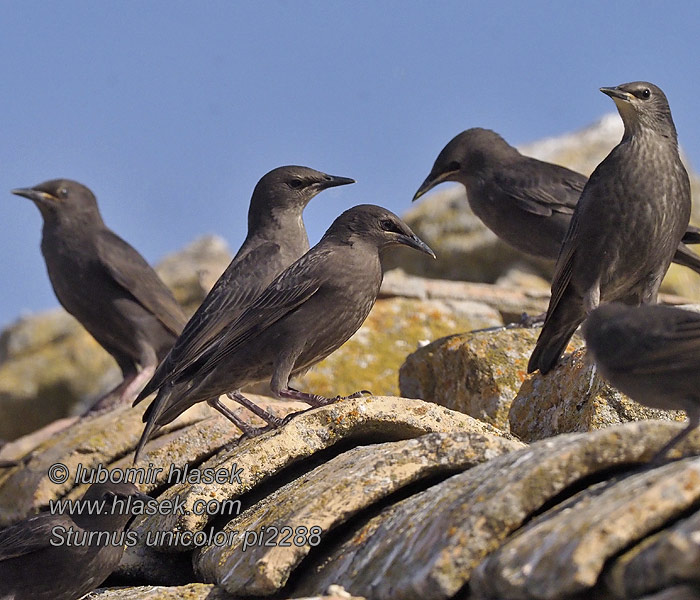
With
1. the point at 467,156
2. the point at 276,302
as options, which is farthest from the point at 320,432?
the point at 467,156

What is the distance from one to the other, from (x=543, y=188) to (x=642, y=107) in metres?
2.44

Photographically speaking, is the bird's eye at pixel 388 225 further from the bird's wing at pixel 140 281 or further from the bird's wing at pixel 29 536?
the bird's wing at pixel 140 281

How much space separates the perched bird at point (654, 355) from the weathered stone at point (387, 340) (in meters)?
4.90

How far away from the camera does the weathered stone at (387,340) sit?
978 cm

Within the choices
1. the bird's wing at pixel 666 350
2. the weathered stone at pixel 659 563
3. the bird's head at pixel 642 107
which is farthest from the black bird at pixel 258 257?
the weathered stone at pixel 659 563

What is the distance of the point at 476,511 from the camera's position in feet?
11.4

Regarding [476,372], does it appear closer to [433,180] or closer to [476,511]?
[433,180]

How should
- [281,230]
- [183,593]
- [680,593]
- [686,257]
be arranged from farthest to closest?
[686,257] → [281,230] → [183,593] → [680,593]

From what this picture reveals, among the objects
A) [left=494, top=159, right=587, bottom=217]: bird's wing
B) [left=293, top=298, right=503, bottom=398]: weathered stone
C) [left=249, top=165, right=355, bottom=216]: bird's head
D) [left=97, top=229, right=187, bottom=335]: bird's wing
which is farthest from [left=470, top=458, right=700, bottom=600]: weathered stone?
[left=97, top=229, right=187, bottom=335]: bird's wing

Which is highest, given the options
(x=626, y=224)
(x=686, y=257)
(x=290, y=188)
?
(x=290, y=188)

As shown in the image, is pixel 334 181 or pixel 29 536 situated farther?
pixel 334 181

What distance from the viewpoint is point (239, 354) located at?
7180mm

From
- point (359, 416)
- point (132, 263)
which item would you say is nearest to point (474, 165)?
point (132, 263)

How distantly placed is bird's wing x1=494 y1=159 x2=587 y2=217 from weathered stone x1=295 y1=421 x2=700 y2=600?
20.1 ft
